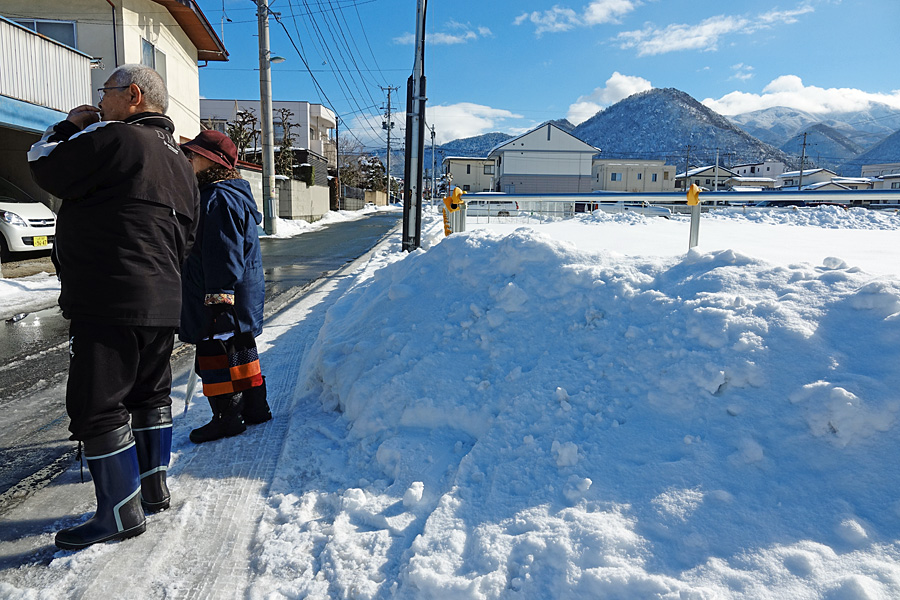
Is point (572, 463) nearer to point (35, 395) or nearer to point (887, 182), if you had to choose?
point (35, 395)

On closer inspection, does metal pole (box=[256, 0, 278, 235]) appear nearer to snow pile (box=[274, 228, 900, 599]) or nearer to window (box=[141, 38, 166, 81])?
window (box=[141, 38, 166, 81])

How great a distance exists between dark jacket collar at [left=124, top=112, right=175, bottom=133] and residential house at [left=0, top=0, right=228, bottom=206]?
10.2 m

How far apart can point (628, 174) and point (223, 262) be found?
6649 centimetres

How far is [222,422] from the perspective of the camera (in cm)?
316

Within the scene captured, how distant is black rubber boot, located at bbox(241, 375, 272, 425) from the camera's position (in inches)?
131

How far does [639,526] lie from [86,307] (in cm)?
221

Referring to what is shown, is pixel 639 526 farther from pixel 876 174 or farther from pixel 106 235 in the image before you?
pixel 876 174

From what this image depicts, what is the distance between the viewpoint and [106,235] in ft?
6.73

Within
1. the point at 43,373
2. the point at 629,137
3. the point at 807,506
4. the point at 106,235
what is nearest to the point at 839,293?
the point at 807,506

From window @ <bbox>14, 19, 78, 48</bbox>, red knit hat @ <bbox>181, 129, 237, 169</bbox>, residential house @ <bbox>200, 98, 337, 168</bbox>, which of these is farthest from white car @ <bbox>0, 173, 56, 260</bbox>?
residential house @ <bbox>200, 98, 337, 168</bbox>

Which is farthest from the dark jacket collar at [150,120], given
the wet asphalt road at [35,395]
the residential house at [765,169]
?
the residential house at [765,169]

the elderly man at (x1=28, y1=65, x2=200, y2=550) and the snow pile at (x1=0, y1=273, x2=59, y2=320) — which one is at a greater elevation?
the elderly man at (x1=28, y1=65, x2=200, y2=550)

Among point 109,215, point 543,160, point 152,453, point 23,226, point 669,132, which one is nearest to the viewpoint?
point 109,215

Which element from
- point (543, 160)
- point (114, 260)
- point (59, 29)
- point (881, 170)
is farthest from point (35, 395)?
point (881, 170)
